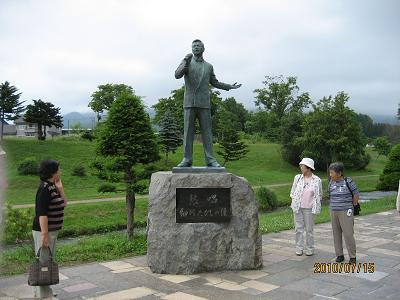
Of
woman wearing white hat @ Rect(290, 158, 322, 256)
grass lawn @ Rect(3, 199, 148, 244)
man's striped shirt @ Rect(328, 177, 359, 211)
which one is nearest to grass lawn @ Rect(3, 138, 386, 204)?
grass lawn @ Rect(3, 199, 148, 244)

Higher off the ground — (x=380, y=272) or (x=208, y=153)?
(x=208, y=153)

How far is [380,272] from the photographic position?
672cm

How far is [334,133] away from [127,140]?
53.6 ft

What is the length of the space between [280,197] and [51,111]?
21175 millimetres

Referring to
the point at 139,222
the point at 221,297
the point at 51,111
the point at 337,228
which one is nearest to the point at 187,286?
the point at 221,297

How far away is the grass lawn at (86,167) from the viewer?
22.4 m

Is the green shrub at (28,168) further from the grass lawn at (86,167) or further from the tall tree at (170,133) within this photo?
the tall tree at (170,133)

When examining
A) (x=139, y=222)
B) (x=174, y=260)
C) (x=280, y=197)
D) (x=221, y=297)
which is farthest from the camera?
(x=280, y=197)

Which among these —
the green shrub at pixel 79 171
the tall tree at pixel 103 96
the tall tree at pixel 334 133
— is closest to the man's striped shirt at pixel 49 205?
the tall tree at pixel 334 133

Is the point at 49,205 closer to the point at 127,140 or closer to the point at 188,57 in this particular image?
the point at 188,57

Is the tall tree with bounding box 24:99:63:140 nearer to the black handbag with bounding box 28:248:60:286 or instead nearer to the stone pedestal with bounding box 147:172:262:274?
the stone pedestal with bounding box 147:172:262:274

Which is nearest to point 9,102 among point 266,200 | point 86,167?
point 86,167

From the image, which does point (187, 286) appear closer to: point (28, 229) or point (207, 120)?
point (207, 120)
